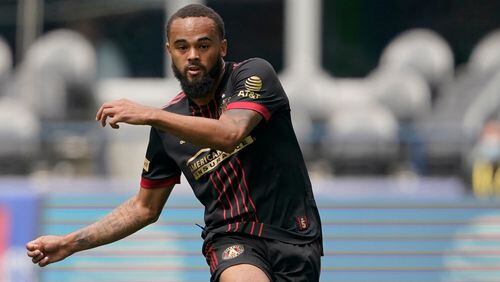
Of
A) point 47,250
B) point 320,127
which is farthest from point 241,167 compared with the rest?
point 320,127

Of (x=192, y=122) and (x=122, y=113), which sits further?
(x=192, y=122)

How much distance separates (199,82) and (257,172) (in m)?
0.50

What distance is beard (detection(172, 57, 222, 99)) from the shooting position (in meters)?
6.14

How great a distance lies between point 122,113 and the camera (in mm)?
5520

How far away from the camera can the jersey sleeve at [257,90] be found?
6137mm

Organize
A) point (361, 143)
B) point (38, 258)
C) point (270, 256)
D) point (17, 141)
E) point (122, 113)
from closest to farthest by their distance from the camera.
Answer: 1. point (122, 113)
2. point (270, 256)
3. point (38, 258)
4. point (361, 143)
5. point (17, 141)

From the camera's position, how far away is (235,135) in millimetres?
5887

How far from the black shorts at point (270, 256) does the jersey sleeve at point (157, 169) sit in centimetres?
51

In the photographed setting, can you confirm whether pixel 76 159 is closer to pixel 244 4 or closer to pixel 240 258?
pixel 244 4

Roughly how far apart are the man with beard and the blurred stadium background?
16.8 feet

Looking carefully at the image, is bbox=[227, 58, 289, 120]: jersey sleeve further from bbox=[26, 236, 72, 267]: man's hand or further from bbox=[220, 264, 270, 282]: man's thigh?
bbox=[26, 236, 72, 267]: man's hand

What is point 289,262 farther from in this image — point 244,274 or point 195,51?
point 195,51

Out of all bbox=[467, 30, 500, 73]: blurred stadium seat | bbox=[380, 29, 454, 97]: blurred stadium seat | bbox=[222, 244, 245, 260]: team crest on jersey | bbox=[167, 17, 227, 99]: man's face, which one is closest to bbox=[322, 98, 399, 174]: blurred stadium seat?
bbox=[380, 29, 454, 97]: blurred stadium seat

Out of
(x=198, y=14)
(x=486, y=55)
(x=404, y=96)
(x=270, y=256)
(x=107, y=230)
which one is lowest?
(x=270, y=256)
